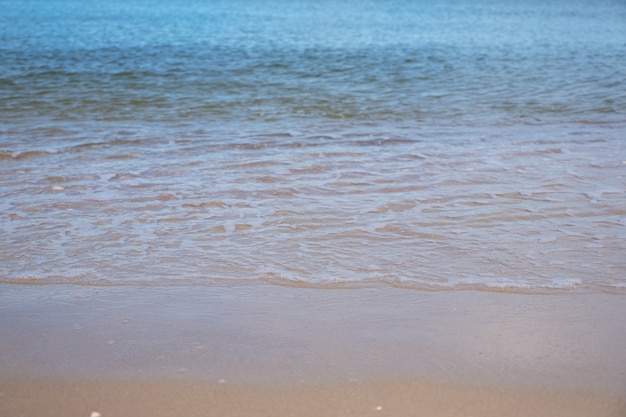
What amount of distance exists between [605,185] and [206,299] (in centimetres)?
385

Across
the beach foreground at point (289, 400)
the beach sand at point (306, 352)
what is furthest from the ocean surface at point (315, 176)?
the beach foreground at point (289, 400)

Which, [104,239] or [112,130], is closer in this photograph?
[104,239]

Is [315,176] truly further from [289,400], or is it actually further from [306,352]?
[289,400]

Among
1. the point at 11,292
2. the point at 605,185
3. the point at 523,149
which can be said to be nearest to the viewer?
the point at 11,292

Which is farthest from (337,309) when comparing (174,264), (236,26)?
(236,26)

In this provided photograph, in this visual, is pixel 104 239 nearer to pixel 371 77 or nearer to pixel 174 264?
pixel 174 264

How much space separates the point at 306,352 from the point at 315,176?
3536 mm

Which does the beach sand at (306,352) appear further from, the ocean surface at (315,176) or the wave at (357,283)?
the ocean surface at (315,176)

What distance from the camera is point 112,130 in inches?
377

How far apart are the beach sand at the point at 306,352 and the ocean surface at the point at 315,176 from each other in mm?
248

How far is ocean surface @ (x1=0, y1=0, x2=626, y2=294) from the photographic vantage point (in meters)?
4.40

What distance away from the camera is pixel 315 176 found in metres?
6.69

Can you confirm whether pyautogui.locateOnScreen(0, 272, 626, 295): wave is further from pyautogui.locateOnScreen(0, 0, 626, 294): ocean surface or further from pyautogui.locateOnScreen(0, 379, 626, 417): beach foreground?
pyautogui.locateOnScreen(0, 379, 626, 417): beach foreground

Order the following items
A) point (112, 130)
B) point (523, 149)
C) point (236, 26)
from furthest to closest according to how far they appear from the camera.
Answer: point (236, 26) → point (112, 130) → point (523, 149)
